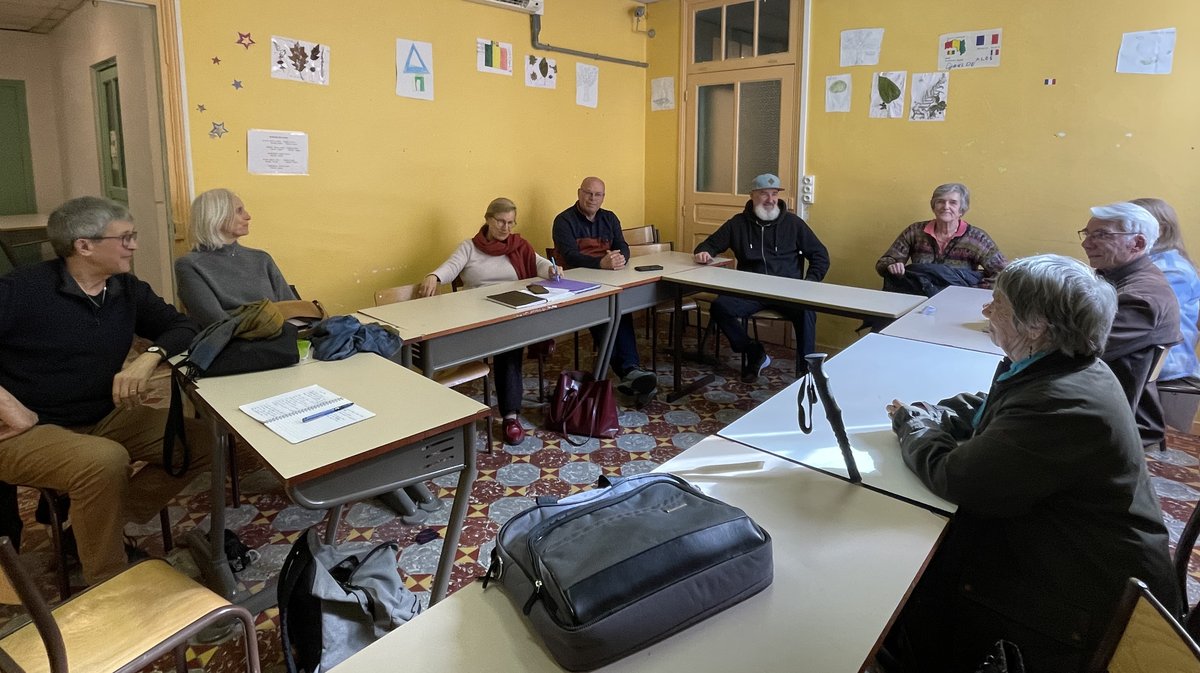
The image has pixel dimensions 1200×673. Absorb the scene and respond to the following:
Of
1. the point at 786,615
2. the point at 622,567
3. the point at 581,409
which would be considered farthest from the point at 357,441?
the point at 581,409

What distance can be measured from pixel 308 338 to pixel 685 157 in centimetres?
371

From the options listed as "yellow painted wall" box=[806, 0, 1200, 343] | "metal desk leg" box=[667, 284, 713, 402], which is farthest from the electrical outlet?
"metal desk leg" box=[667, 284, 713, 402]

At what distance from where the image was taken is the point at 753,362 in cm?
440

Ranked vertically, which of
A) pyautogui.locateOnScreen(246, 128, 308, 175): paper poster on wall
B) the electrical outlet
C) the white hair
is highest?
pyautogui.locateOnScreen(246, 128, 308, 175): paper poster on wall

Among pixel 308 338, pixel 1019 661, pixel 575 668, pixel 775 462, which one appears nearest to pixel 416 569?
pixel 308 338

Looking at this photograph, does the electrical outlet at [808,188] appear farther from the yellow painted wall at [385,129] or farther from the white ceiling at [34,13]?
the white ceiling at [34,13]

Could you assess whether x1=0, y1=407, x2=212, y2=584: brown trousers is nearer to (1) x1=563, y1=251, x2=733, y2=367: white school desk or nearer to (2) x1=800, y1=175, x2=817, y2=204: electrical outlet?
(1) x1=563, y1=251, x2=733, y2=367: white school desk

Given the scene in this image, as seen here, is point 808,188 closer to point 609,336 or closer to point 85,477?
point 609,336

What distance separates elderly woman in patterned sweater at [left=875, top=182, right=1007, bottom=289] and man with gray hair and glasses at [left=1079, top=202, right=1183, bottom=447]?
3.94 ft

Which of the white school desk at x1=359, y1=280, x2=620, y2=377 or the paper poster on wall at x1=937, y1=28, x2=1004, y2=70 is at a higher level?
the paper poster on wall at x1=937, y1=28, x2=1004, y2=70

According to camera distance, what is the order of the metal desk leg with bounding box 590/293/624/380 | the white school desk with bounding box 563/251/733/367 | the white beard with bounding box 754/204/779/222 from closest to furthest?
the metal desk leg with bounding box 590/293/624/380 → the white school desk with bounding box 563/251/733/367 → the white beard with bounding box 754/204/779/222

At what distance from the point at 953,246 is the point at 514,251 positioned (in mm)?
2502

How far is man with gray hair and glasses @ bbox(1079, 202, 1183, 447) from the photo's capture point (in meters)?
2.54

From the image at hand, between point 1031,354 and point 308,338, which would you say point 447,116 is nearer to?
point 308,338
